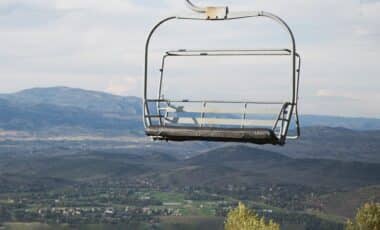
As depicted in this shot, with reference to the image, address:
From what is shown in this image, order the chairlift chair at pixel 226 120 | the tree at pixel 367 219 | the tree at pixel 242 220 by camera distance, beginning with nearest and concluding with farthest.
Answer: the chairlift chair at pixel 226 120, the tree at pixel 242 220, the tree at pixel 367 219

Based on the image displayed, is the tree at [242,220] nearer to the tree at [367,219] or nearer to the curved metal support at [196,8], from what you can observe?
the tree at [367,219]

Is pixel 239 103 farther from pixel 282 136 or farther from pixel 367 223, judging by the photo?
pixel 367 223

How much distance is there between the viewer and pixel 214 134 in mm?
8578

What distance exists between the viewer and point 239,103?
28.5ft

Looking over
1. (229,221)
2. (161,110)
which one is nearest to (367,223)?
(229,221)

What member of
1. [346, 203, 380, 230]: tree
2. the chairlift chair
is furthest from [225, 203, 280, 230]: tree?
the chairlift chair

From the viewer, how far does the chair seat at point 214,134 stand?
8.28 meters

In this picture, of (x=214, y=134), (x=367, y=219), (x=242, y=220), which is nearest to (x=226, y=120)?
(x=214, y=134)

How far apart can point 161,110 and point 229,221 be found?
28.4 metres

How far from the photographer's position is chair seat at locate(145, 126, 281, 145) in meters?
8.28

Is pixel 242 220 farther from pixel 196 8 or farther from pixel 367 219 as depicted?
pixel 196 8

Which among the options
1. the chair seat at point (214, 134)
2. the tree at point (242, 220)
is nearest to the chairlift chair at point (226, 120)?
the chair seat at point (214, 134)

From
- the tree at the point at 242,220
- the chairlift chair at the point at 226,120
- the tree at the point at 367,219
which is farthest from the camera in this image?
the tree at the point at 367,219

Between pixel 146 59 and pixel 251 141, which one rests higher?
pixel 146 59
